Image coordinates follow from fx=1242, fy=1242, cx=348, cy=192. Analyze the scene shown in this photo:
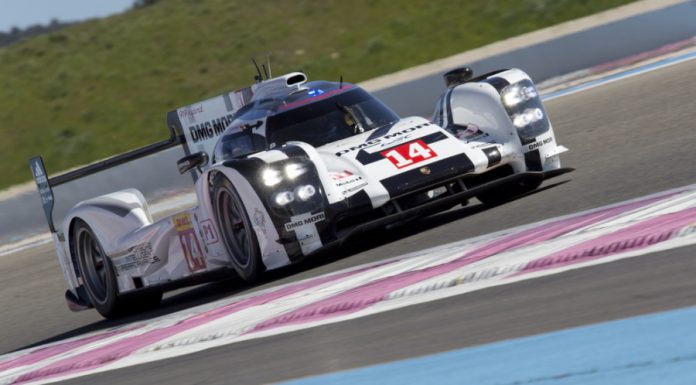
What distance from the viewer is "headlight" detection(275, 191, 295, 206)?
7.51 meters

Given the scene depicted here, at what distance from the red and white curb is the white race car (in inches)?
17.3

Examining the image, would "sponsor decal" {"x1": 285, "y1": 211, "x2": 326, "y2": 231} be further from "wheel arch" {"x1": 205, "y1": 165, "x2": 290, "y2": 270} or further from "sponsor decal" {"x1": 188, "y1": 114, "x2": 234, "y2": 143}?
"sponsor decal" {"x1": 188, "y1": 114, "x2": 234, "y2": 143}

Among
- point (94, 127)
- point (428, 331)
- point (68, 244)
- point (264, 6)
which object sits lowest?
point (428, 331)

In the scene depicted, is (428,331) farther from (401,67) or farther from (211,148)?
(401,67)

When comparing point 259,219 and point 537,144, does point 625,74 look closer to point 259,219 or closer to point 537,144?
point 537,144

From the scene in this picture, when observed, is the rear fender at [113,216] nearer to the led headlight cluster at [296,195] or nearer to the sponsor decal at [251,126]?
the sponsor decal at [251,126]

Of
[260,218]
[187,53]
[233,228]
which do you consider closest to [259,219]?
[260,218]

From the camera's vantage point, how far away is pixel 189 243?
27.7ft

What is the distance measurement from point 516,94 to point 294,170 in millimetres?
1871

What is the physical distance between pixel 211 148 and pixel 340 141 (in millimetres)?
1366

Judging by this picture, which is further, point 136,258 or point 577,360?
point 136,258

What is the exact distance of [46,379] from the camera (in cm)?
670

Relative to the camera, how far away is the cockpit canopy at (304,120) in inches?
340

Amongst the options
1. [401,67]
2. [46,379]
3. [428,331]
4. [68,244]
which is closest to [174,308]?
[68,244]
